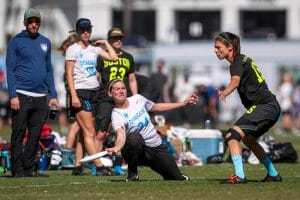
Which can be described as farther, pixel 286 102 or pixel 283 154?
pixel 286 102

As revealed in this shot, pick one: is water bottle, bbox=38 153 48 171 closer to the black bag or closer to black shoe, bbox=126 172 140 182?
black shoe, bbox=126 172 140 182

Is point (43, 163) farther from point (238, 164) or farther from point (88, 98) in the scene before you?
point (238, 164)

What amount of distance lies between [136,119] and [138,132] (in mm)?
162

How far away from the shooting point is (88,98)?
49.6 ft

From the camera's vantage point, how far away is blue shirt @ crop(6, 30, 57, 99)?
14297mm

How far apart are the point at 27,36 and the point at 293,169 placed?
4509 mm

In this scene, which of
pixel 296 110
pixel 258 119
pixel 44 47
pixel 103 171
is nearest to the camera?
pixel 258 119

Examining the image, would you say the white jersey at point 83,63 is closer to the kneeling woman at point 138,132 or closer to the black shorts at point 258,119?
the kneeling woman at point 138,132

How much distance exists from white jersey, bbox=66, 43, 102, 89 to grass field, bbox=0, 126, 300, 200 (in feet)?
4.34

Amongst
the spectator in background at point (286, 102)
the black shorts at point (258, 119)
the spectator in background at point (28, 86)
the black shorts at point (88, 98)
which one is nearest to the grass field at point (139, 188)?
the spectator in background at point (28, 86)

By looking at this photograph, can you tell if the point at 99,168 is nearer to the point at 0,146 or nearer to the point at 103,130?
the point at 103,130

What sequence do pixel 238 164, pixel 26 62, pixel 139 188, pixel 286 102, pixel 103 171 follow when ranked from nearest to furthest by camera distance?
pixel 139 188 → pixel 238 164 → pixel 26 62 → pixel 103 171 → pixel 286 102

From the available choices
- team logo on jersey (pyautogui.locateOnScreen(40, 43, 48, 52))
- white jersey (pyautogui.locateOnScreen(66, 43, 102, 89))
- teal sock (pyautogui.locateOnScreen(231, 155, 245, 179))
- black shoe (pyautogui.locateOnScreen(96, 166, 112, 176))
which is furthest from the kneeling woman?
white jersey (pyautogui.locateOnScreen(66, 43, 102, 89))

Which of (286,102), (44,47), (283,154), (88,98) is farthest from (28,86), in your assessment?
(286,102)
